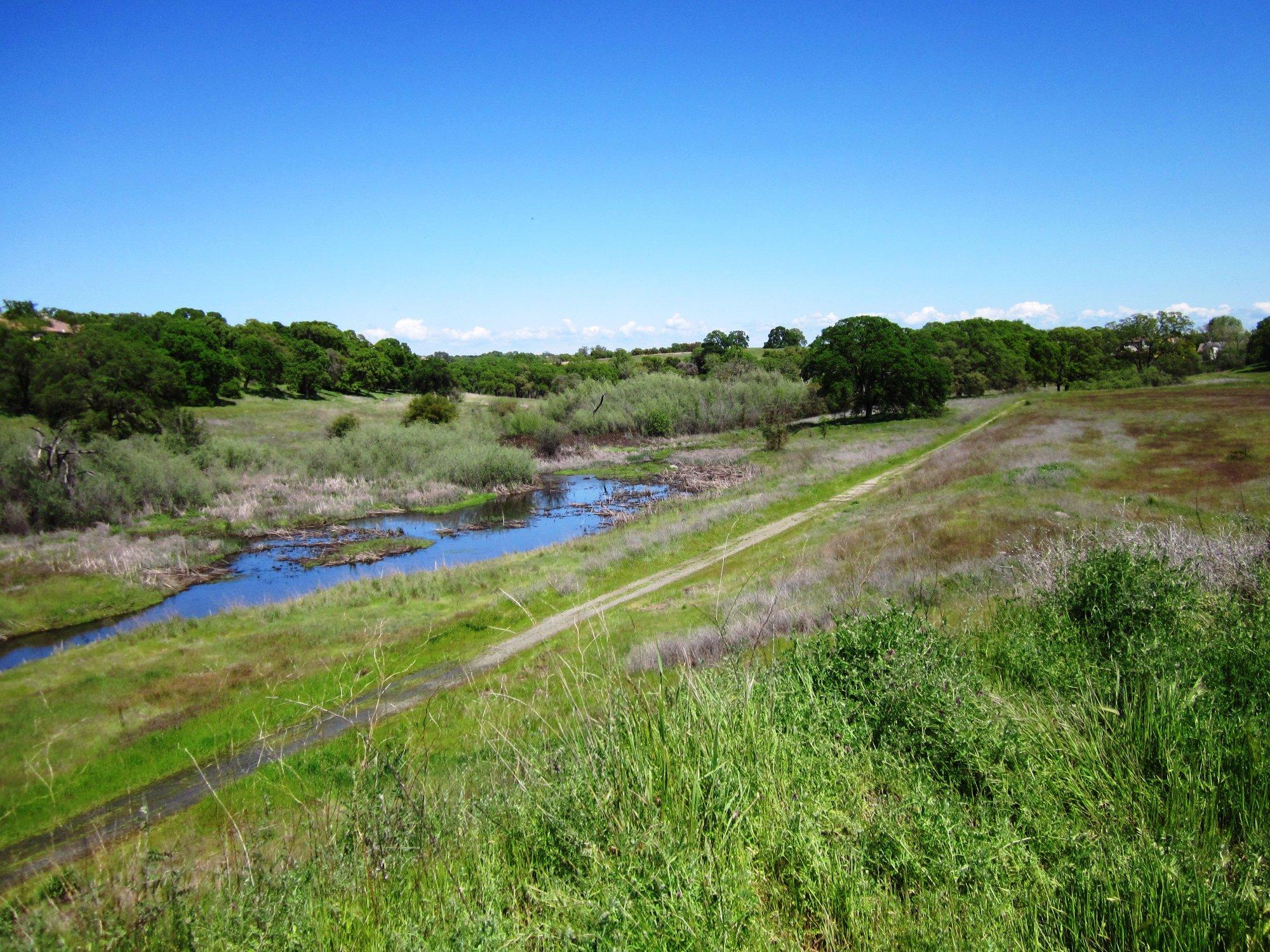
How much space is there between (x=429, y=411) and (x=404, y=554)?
1314 inches

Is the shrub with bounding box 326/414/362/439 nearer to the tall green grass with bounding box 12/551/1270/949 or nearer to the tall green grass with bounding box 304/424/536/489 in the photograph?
the tall green grass with bounding box 304/424/536/489

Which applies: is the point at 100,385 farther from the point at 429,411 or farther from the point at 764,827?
the point at 764,827

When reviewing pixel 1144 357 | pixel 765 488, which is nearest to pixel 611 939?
pixel 765 488

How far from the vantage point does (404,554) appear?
108 ft

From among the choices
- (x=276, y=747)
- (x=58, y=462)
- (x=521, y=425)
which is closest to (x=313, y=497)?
(x=58, y=462)

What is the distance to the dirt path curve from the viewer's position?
7.98 meters

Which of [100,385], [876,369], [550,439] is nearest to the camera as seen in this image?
[100,385]

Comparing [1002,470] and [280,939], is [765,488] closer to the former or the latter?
[1002,470]

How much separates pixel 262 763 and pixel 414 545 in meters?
23.5

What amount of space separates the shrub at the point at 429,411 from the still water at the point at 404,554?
17.8 m

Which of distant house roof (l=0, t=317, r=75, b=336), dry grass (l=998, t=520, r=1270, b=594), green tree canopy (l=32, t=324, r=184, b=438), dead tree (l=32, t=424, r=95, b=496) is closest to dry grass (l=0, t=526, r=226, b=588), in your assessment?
dead tree (l=32, t=424, r=95, b=496)

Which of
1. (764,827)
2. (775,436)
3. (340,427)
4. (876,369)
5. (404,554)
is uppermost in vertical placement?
(876,369)

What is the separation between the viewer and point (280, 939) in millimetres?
3480

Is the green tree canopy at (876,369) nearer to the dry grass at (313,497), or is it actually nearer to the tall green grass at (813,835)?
the dry grass at (313,497)
